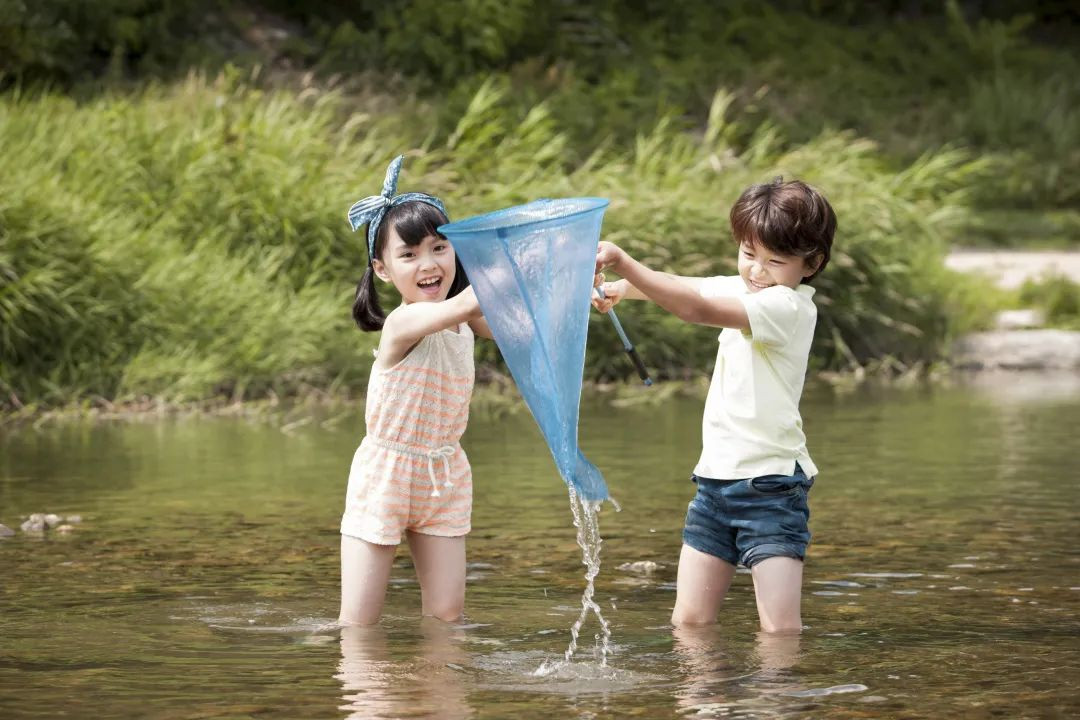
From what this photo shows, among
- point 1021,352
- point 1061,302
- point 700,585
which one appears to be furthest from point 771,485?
A: point 1061,302

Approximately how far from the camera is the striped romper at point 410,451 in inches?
211

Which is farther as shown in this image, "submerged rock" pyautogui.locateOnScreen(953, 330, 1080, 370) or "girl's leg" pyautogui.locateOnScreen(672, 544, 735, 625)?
"submerged rock" pyautogui.locateOnScreen(953, 330, 1080, 370)

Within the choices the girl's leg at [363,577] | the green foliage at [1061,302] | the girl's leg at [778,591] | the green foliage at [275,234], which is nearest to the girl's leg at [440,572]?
the girl's leg at [363,577]

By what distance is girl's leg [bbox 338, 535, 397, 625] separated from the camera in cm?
538

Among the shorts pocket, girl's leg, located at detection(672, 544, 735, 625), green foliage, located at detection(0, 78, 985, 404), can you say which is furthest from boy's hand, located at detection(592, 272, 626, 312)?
green foliage, located at detection(0, 78, 985, 404)

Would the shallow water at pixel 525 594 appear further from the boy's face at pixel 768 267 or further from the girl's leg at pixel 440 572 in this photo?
the boy's face at pixel 768 267

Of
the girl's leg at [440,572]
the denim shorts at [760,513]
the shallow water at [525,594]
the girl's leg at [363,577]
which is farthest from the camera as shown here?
the girl's leg at [440,572]

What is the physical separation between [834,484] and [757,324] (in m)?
4.08

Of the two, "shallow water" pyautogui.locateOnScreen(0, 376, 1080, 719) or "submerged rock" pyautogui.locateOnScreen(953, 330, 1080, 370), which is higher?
"submerged rock" pyautogui.locateOnScreen(953, 330, 1080, 370)

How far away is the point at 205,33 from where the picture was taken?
22062 mm

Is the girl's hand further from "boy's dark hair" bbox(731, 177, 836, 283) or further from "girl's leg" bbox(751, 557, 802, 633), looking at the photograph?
"girl's leg" bbox(751, 557, 802, 633)

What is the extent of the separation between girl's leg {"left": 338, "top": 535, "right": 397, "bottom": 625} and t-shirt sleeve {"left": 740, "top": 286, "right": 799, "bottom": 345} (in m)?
1.22

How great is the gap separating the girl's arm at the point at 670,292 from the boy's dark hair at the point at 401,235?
2.02 ft

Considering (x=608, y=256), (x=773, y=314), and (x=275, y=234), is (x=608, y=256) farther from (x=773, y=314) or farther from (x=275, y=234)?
(x=275, y=234)
